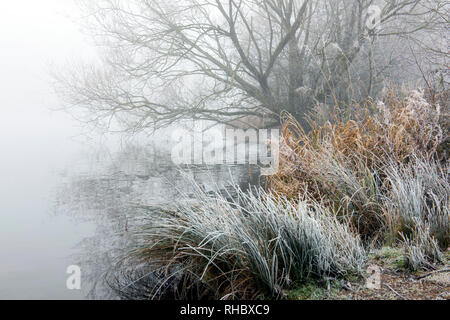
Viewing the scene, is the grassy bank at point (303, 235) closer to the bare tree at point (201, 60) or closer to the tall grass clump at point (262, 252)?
the tall grass clump at point (262, 252)

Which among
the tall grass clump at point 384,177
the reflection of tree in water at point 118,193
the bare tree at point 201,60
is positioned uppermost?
the bare tree at point 201,60

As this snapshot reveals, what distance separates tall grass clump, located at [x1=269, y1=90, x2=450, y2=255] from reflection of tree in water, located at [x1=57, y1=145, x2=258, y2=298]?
0.70 meters

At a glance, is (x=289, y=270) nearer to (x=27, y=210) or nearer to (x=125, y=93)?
(x=27, y=210)

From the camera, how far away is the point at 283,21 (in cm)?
783

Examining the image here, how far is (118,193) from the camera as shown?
5.23 metres

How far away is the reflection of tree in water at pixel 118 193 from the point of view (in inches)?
109

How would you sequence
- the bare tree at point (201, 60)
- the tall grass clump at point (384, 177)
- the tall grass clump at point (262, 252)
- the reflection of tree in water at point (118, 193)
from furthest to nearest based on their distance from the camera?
1. the bare tree at point (201, 60)
2. the reflection of tree in water at point (118, 193)
3. the tall grass clump at point (384, 177)
4. the tall grass clump at point (262, 252)

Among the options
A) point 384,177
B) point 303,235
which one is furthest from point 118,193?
point 303,235

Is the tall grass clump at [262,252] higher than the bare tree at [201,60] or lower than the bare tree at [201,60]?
lower

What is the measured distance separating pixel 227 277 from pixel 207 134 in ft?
27.4

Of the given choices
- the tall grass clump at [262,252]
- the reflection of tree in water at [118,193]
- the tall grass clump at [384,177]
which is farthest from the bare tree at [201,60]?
the tall grass clump at [262,252]

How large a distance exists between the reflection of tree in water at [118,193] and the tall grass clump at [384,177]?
70 centimetres

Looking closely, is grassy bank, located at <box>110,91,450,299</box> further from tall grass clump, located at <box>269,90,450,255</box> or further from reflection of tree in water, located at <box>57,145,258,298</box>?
reflection of tree in water, located at <box>57,145,258,298</box>

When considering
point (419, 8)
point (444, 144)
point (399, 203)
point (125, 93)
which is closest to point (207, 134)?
point (125, 93)
